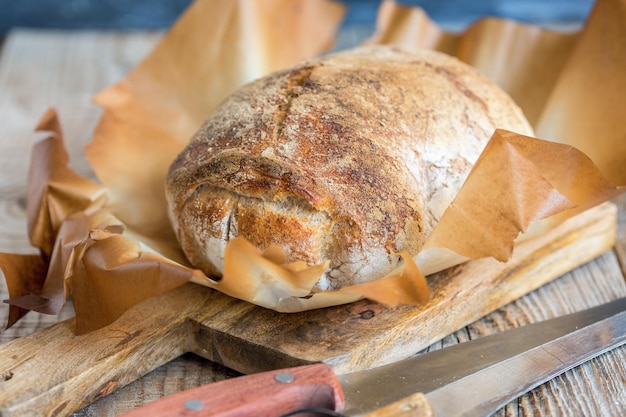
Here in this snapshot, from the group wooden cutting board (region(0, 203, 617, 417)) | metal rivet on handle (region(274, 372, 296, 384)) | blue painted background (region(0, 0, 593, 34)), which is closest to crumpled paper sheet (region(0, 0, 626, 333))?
wooden cutting board (region(0, 203, 617, 417))

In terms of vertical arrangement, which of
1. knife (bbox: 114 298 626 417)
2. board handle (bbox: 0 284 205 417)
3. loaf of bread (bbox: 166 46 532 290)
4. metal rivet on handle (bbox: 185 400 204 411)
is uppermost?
loaf of bread (bbox: 166 46 532 290)

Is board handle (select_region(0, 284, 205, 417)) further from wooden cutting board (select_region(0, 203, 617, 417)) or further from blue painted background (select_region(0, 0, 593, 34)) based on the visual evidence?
blue painted background (select_region(0, 0, 593, 34))

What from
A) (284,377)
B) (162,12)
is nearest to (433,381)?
(284,377)

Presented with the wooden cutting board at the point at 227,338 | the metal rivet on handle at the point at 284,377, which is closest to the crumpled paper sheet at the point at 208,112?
the wooden cutting board at the point at 227,338

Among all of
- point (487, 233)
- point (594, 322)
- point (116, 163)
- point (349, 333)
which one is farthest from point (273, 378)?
point (116, 163)

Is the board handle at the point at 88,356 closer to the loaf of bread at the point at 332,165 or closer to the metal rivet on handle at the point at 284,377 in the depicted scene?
the loaf of bread at the point at 332,165

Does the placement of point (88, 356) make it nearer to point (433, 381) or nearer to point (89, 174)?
point (433, 381)
